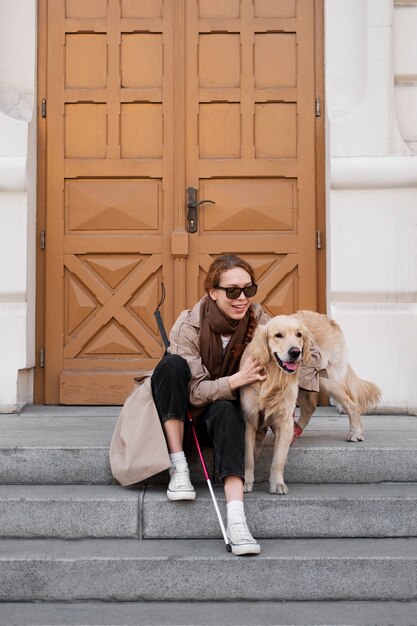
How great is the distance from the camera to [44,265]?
610cm

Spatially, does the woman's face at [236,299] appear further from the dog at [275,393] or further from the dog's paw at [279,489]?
the dog's paw at [279,489]

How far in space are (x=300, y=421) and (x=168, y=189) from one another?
2.44 meters

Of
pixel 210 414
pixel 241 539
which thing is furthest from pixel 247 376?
pixel 241 539

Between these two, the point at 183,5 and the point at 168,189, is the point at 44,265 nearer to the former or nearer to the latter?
the point at 168,189

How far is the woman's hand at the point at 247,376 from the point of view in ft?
12.4

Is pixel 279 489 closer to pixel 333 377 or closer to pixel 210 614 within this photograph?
pixel 210 614

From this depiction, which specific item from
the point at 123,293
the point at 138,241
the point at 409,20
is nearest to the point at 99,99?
the point at 138,241

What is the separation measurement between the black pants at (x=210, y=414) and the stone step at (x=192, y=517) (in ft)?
0.77

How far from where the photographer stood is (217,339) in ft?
13.1

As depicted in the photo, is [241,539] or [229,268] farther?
[229,268]

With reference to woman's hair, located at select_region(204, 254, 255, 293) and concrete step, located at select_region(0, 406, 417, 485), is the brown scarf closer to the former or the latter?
woman's hair, located at select_region(204, 254, 255, 293)

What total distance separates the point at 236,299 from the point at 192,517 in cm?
112

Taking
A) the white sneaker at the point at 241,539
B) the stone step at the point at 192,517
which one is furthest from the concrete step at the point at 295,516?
the white sneaker at the point at 241,539

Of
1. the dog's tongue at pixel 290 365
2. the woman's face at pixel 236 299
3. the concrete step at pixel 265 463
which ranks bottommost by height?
the concrete step at pixel 265 463
